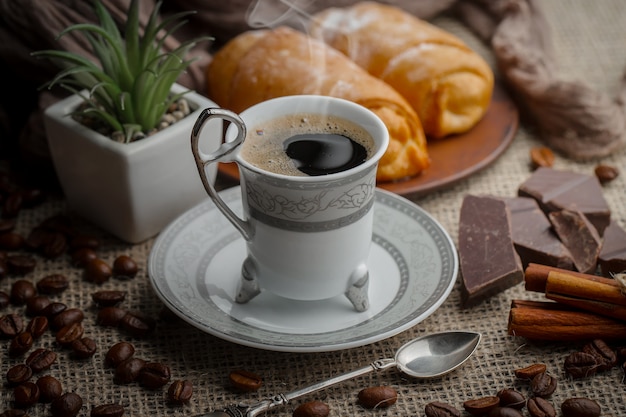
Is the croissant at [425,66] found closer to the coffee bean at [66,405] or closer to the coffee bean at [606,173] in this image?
the coffee bean at [606,173]

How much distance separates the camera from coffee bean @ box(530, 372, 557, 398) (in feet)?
4.92

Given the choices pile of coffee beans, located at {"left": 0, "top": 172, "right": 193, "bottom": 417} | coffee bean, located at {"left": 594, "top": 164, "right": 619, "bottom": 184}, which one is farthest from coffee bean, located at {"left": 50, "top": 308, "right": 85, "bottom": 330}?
coffee bean, located at {"left": 594, "top": 164, "right": 619, "bottom": 184}

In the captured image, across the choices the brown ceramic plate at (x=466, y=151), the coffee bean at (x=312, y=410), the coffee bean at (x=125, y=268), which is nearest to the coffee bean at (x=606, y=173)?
the brown ceramic plate at (x=466, y=151)

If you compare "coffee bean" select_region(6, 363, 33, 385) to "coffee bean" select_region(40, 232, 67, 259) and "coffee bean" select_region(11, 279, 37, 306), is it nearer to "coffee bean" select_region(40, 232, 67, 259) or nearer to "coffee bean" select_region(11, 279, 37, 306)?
"coffee bean" select_region(11, 279, 37, 306)

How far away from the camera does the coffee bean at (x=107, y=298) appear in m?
1.73

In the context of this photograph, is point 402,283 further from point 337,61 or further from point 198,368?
point 337,61

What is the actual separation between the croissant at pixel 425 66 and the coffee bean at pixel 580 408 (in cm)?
98

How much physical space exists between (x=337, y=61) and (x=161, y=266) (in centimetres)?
81

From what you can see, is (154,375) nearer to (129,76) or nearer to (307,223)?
(307,223)

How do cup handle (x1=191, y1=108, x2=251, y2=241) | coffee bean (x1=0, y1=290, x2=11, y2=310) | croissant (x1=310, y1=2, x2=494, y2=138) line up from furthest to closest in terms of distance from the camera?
1. croissant (x1=310, y1=2, x2=494, y2=138)
2. coffee bean (x1=0, y1=290, x2=11, y2=310)
3. cup handle (x1=191, y1=108, x2=251, y2=241)

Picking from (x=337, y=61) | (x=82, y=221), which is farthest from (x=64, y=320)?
(x=337, y=61)

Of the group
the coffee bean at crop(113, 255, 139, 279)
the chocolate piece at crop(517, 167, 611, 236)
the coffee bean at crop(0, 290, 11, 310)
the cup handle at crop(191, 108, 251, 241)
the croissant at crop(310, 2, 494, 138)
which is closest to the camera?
the cup handle at crop(191, 108, 251, 241)

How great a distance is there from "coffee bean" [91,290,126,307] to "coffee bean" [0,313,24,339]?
0.16 meters

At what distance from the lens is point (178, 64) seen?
6.20ft
